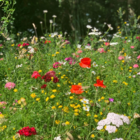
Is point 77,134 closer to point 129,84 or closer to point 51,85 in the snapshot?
point 51,85

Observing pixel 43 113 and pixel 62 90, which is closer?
pixel 43 113

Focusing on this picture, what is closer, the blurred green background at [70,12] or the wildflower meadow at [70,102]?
the wildflower meadow at [70,102]

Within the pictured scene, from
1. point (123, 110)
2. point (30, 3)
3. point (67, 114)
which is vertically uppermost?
point (30, 3)

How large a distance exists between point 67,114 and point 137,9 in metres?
5.96

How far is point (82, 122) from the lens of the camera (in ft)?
6.98

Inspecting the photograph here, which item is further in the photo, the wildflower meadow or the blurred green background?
the blurred green background

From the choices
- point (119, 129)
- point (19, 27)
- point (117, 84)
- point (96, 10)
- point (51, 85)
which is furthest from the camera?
point (96, 10)

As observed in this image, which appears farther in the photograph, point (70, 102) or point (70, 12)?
point (70, 12)

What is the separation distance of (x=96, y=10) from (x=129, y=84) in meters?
4.61

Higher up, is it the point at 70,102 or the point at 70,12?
the point at 70,12

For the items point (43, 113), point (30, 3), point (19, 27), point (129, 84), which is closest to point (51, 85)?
point (43, 113)

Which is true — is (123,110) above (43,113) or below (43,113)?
below

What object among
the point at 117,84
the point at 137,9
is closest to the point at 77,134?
the point at 117,84

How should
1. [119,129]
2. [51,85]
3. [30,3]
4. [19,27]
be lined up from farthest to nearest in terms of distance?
[30,3]
[19,27]
[51,85]
[119,129]
